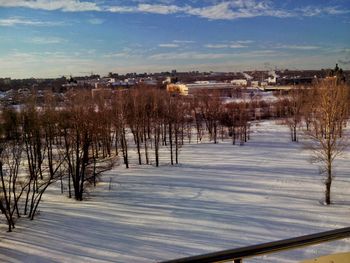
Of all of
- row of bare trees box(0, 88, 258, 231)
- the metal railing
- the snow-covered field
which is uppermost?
the metal railing

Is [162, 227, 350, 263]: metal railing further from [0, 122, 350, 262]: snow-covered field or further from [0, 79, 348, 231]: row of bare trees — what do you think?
[0, 79, 348, 231]: row of bare trees

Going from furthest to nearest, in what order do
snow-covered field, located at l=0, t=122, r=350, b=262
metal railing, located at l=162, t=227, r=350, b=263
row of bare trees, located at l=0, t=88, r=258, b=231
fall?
row of bare trees, located at l=0, t=88, r=258, b=231
snow-covered field, located at l=0, t=122, r=350, b=262
metal railing, located at l=162, t=227, r=350, b=263

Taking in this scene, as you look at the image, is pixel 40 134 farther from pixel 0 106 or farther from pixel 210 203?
pixel 210 203

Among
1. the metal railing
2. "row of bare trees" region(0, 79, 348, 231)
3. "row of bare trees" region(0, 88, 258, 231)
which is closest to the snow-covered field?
"row of bare trees" region(0, 88, 258, 231)

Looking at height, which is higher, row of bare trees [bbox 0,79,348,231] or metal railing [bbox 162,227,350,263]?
metal railing [bbox 162,227,350,263]

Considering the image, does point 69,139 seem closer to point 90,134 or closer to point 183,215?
point 90,134

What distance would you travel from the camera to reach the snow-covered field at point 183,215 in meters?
16.2

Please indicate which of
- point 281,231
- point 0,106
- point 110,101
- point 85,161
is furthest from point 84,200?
point 110,101

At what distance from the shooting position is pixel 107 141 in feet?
113

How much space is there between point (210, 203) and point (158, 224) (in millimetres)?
4181

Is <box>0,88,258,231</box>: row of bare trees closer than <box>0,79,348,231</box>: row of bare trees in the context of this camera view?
No

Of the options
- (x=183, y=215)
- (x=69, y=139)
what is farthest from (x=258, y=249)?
(x=69, y=139)

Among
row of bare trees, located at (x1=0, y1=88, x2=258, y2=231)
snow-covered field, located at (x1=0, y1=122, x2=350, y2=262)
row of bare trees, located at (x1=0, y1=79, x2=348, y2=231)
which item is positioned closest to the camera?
snow-covered field, located at (x1=0, y1=122, x2=350, y2=262)

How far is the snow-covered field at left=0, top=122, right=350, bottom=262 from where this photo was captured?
16.2m
